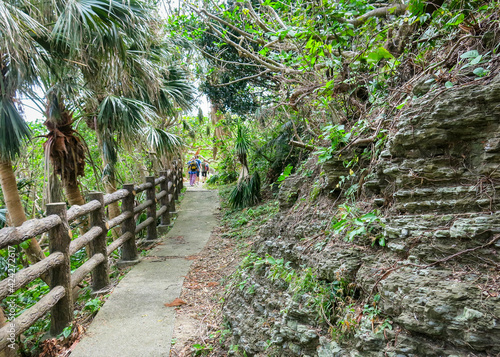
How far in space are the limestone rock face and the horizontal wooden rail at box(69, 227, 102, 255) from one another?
7.52 feet

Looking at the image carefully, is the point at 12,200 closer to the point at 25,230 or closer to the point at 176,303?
the point at 25,230

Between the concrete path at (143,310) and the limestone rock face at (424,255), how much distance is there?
3.87 feet

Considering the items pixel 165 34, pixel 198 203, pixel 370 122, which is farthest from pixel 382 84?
pixel 198 203

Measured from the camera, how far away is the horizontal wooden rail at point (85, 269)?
3850mm

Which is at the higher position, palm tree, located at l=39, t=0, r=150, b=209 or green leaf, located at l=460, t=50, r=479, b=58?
palm tree, located at l=39, t=0, r=150, b=209

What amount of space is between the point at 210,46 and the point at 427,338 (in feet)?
29.3

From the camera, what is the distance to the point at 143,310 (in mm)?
4047

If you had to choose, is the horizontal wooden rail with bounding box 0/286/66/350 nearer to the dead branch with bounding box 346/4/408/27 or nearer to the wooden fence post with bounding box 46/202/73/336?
the wooden fence post with bounding box 46/202/73/336

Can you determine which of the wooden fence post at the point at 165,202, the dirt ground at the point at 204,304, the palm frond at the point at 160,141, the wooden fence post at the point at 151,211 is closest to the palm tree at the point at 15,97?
the wooden fence post at the point at 151,211

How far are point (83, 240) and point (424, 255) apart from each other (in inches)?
149

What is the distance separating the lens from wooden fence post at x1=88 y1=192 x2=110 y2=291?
454cm

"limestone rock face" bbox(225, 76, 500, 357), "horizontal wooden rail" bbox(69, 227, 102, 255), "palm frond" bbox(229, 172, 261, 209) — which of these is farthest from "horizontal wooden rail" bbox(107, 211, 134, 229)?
"palm frond" bbox(229, 172, 261, 209)

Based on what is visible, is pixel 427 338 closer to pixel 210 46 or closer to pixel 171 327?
pixel 171 327

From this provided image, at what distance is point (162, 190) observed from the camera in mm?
8562
